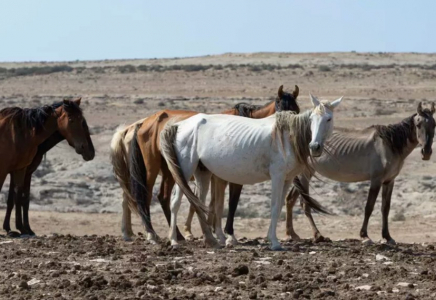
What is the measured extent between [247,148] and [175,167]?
87 cm

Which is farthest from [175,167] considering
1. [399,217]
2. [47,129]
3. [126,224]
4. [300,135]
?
[399,217]

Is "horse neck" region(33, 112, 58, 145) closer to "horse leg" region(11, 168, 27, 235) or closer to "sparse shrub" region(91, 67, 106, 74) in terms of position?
"horse leg" region(11, 168, 27, 235)

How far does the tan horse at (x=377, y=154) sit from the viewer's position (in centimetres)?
1294

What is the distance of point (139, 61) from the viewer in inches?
3127

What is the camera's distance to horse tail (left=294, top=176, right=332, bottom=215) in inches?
507

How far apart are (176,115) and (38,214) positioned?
8.21m

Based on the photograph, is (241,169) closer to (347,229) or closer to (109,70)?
(347,229)

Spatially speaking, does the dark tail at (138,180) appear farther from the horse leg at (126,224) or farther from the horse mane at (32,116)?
the horse mane at (32,116)

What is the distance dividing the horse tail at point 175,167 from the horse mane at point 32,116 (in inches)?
79.2

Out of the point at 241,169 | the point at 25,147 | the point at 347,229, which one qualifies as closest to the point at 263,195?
the point at 347,229

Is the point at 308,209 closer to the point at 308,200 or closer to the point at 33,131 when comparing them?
the point at 308,200

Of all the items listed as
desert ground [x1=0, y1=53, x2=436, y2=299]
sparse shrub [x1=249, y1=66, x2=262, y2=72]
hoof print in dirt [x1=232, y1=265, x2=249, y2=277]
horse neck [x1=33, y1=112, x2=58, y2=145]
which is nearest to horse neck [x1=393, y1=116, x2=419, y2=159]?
desert ground [x1=0, y1=53, x2=436, y2=299]

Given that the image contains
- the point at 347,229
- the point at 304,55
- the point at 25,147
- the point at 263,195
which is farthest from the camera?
the point at 304,55

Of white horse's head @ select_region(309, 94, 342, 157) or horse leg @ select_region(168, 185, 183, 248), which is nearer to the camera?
white horse's head @ select_region(309, 94, 342, 157)
